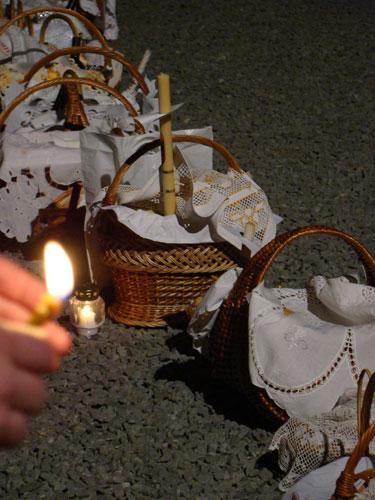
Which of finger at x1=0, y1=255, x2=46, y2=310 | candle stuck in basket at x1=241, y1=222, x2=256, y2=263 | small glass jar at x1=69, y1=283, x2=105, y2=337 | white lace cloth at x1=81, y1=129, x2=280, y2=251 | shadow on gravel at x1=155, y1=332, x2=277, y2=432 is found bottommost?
shadow on gravel at x1=155, y1=332, x2=277, y2=432

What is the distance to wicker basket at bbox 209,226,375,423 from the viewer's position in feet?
5.61

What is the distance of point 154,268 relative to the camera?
2.11 m

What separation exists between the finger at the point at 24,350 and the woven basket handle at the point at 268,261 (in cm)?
125

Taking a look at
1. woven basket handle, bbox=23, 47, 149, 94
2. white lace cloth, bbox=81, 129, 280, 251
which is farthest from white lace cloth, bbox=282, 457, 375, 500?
woven basket handle, bbox=23, 47, 149, 94

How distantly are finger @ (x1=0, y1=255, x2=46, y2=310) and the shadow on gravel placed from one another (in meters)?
1.38

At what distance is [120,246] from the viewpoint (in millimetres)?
2135

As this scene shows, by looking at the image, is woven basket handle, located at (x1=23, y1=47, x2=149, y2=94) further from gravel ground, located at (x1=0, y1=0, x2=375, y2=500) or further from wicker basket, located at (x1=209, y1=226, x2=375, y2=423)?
wicker basket, located at (x1=209, y1=226, x2=375, y2=423)

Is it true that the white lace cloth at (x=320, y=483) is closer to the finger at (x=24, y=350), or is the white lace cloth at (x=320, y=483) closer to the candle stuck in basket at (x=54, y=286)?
the candle stuck in basket at (x=54, y=286)

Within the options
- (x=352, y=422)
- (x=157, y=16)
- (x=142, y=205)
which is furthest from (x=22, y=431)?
(x=157, y=16)

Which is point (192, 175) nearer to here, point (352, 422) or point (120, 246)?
point (120, 246)

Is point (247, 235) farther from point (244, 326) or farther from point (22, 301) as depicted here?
point (22, 301)

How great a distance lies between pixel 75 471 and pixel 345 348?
2.42ft

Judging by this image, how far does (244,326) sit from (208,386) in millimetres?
316

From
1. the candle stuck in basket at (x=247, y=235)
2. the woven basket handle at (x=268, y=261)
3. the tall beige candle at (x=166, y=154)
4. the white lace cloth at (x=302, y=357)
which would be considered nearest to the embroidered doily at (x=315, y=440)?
the white lace cloth at (x=302, y=357)
